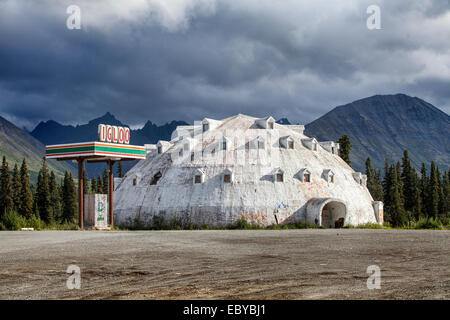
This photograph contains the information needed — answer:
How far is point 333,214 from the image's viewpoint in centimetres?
5097

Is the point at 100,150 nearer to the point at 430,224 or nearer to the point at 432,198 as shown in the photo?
the point at 430,224

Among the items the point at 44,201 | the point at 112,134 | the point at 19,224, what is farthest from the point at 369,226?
the point at 44,201

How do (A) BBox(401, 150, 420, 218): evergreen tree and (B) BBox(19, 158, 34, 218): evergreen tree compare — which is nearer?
(B) BBox(19, 158, 34, 218): evergreen tree

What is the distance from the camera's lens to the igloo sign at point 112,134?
44625 millimetres

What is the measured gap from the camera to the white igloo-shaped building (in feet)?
153

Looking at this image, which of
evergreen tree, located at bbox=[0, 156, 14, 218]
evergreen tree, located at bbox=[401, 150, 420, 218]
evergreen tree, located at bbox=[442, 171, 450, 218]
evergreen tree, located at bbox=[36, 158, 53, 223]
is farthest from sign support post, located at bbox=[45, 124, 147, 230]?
evergreen tree, located at bbox=[442, 171, 450, 218]

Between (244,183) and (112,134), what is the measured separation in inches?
538

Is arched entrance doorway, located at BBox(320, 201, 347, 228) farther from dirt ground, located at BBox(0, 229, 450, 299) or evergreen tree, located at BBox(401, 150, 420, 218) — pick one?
evergreen tree, located at BBox(401, 150, 420, 218)

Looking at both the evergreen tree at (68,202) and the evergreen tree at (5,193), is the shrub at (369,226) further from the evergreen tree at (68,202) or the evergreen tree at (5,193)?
the evergreen tree at (68,202)

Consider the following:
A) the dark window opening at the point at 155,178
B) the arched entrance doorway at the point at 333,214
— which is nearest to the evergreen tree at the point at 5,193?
the dark window opening at the point at 155,178

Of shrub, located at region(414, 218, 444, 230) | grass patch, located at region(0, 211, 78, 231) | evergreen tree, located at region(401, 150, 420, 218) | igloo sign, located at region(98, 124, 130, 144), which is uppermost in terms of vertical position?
igloo sign, located at region(98, 124, 130, 144)
